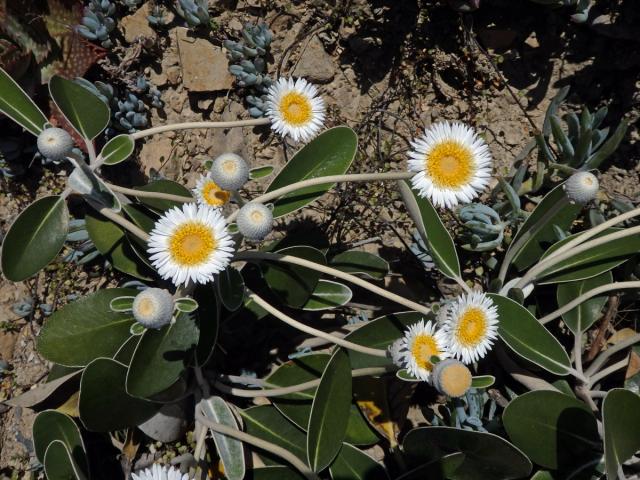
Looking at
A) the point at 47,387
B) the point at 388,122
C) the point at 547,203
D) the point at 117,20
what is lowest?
the point at 47,387

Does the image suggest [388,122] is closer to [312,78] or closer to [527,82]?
[312,78]

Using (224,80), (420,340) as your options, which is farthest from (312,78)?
(420,340)

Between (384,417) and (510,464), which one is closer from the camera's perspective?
(510,464)

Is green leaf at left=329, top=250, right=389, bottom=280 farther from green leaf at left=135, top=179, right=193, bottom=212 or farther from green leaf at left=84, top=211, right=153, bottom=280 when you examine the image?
green leaf at left=84, top=211, right=153, bottom=280

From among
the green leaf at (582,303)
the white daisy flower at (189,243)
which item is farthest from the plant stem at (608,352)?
the white daisy flower at (189,243)

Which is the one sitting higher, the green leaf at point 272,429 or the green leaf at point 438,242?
the green leaf at point 438,242

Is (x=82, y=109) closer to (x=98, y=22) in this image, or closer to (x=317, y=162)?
(x=98, y=22)

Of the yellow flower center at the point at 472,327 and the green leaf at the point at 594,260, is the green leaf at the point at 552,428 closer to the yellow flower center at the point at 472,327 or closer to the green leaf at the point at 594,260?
the yellow flower center at the point at 472,327
